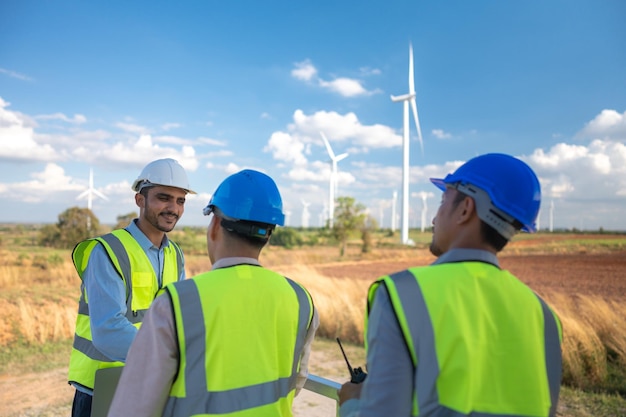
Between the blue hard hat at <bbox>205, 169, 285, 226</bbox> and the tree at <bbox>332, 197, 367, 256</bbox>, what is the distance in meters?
38.5

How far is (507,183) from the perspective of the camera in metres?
1.43

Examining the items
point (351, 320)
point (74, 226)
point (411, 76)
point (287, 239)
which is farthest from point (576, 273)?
point (287, 239)

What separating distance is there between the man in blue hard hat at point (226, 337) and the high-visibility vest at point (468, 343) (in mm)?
491

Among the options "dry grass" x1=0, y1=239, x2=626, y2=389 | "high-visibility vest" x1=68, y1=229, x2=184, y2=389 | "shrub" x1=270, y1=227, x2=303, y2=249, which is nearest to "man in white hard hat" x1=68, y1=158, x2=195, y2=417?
"high-visibility vest" x1=68, y1=229, x2=184, y2=389

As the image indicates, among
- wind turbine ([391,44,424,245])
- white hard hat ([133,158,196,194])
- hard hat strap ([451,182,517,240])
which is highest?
wind turbine ([391,44,424,245])

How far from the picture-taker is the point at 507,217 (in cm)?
142

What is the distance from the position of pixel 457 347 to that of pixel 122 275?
2.05m

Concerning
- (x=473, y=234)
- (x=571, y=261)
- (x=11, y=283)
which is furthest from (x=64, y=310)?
(x=571, y=261)

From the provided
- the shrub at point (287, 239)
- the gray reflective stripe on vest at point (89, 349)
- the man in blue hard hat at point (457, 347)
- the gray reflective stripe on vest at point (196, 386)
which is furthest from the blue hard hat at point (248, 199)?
the shrub at point (287, 239)

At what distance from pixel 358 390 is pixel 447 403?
0.99 ft

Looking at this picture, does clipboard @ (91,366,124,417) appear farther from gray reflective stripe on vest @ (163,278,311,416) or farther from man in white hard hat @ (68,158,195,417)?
gray reflective stripe on vest @ (163,278,311,416)

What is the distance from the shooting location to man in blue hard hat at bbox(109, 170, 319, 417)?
1448 mm

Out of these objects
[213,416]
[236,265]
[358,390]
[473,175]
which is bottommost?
[213,416]

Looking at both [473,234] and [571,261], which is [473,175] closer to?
[473,234]
